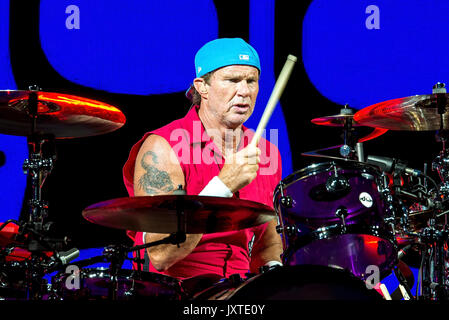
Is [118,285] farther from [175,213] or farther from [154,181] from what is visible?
[154,181]

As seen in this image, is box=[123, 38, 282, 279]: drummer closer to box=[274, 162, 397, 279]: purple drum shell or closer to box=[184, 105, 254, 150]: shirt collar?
box=[184, 105, 254, 150]: shirt collar

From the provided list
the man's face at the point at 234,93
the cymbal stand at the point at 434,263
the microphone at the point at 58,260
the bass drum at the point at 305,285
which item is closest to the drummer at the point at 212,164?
the man's face at the point at 234,93

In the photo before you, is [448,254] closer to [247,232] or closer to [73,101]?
[247,232]

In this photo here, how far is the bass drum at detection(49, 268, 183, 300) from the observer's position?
6.86 feet

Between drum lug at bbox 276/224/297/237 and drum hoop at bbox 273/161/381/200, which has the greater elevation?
drum hoop at bbox 273/161/381/200

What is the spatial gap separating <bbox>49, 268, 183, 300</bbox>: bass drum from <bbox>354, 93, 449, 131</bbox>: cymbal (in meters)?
1.58

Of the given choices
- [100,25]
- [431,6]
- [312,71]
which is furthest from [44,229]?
[431,6]

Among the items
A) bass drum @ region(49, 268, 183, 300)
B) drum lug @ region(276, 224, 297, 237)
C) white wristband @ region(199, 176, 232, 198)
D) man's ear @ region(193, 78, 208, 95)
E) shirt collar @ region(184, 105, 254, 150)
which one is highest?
man's ear @ region(193, 78, 208, 95)

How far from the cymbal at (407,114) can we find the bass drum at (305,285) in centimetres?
168

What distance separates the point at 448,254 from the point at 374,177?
741mm

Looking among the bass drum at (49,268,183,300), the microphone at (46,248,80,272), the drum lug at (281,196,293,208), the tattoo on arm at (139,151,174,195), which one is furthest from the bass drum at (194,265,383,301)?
the tattoo on arm at (139,151,174,195)

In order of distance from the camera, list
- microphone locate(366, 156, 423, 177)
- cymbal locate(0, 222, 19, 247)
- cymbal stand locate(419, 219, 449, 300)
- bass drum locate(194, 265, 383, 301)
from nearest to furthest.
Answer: bass drum locate(194, 265, 383, 301), cymbal stand locate(419, 219, 449, 300), microphone locate(366, 156, 423, 177), cymbal locate(0, 222, 19, 247)

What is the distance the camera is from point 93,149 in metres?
3.67

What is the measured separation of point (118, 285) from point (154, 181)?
0.61 m
